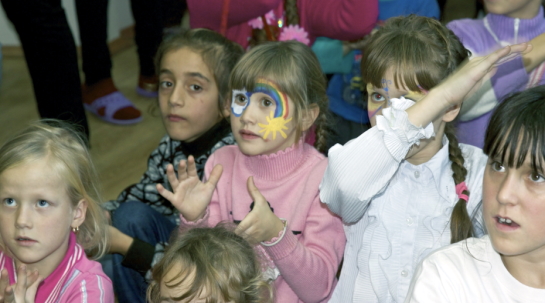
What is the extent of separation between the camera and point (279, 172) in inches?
67.3

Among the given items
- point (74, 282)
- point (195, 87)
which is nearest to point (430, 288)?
point (74, 282)

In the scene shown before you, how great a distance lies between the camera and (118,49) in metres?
4.29

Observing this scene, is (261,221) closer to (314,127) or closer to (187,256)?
(187,256)

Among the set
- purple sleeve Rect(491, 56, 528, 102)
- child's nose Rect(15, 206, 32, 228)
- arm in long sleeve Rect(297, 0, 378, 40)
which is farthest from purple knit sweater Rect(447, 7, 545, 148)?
child's nose Rect(15, 206, 32, 228)

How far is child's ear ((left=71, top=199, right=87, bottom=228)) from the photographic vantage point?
5.12ft

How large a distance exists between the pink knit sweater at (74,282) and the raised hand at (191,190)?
246 mm

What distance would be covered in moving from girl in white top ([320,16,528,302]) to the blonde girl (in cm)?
60

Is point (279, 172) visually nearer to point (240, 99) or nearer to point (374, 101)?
point (240, 99)

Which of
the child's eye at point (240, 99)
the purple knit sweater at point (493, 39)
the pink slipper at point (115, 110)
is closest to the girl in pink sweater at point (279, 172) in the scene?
the child's eye at point (240, 99)

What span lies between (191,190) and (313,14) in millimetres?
854

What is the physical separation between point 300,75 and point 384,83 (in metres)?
0.29

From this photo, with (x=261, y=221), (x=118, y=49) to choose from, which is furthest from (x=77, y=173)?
(x=118, y=49)

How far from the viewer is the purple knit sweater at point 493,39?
1.82 metres

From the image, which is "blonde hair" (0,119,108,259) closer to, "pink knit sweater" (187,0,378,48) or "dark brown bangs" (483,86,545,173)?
"pink knit sweater" (187,0,378,48)
